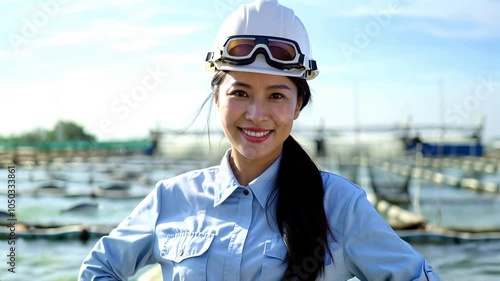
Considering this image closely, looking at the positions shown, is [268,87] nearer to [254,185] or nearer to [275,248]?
[254,185]

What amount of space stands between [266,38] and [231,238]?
495 millimetres

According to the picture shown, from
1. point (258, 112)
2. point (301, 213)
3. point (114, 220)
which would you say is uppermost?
point (258, 112)

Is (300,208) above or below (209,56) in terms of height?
below

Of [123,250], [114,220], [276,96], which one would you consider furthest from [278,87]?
[114,220]

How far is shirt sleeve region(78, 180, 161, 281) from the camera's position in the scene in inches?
62.6

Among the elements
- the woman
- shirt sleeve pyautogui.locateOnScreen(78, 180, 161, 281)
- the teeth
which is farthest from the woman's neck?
shirt sleeve pyautogui.locateOnScreen(78, 180, 161, 281)

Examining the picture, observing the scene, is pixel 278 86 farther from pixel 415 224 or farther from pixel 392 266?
pixel 415 224

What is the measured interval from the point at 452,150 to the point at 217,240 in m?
41.6

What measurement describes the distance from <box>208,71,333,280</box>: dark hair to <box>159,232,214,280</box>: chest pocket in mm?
195

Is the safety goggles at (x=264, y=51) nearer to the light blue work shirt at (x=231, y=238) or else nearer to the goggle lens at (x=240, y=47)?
the goggle lens at (x=240, y=47)

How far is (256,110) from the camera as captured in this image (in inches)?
58.6

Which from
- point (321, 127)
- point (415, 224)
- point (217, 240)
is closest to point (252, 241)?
point (217, 240)

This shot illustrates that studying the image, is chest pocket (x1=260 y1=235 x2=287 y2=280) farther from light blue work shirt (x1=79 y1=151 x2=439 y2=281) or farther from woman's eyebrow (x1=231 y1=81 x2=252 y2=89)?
woman's eyebrow (x1=231 y1=81 x2=252 y2=89)

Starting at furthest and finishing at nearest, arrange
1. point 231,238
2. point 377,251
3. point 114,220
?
point 114,220 < point 231,238 < point 377,251
